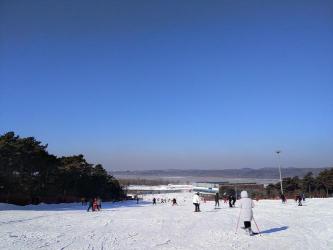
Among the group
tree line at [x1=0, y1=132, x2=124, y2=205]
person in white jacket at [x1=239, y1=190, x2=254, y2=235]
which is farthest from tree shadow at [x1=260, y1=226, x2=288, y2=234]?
tree line at [x1=0, y1=132, x2=124, y2=205]

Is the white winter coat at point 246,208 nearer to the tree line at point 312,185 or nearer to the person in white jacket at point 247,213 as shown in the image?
the person in white jacket at point 247,213

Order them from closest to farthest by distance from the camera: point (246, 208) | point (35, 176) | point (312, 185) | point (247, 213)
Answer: point (247, 213) < point (246, 208) < point (35, 176) < point (312, 185)

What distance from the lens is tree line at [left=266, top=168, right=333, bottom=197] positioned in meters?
65.9

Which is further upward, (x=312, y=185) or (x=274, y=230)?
(x=312, y=185)

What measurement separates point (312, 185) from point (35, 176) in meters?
43.8

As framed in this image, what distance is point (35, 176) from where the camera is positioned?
48.8 meters

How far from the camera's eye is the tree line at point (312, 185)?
216ft

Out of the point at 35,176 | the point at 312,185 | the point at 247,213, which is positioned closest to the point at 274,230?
the point at 247,213

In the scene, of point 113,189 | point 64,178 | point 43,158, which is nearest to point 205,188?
point 113,189

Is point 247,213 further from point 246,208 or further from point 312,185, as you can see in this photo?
point 312,185

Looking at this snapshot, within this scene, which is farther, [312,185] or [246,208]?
[312,185]

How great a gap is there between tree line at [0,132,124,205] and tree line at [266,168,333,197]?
30.6 meters

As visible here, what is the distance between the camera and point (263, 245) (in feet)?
42.1

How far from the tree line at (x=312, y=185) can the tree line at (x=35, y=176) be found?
3063 cm
